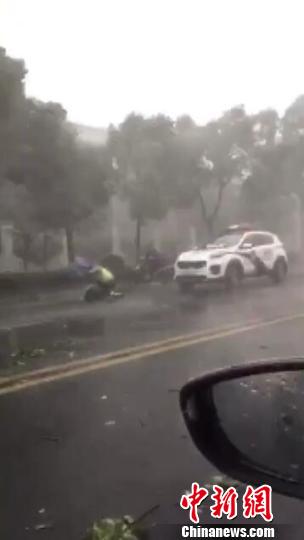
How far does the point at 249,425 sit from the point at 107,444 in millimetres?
1574

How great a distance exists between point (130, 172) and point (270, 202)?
2320 mm

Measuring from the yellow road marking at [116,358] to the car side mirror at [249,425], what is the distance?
110 inches

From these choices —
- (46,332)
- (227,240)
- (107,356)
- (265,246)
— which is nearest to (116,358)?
(107,356)

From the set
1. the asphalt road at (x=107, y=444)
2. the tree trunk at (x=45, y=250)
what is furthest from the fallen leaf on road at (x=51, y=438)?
the tree trunk at (x=45, y=250)

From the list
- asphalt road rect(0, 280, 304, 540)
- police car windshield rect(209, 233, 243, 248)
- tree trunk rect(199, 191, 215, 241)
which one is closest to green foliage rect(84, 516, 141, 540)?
asphalt road rect(0, 280, 304, 540)

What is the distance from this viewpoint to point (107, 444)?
314 cm

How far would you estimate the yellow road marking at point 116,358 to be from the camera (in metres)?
4.50

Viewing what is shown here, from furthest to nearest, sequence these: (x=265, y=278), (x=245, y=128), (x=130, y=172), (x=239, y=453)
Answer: (x=265, y=278)
(x=245, y=128)
(x=130, y=172)
(x=239, y=453)

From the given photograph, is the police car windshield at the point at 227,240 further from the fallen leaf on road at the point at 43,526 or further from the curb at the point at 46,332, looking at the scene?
the fallen leaf on road at the point at 43,526

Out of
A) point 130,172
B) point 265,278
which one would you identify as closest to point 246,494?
point 130,172

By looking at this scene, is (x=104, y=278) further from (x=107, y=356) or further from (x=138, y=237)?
(x=107, y=356)

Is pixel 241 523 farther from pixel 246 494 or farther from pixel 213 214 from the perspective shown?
pixel 213 214

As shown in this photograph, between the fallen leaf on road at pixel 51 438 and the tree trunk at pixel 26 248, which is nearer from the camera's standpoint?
the fallen leaf on road at pixel 51 438

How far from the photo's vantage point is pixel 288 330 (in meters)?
6.93
